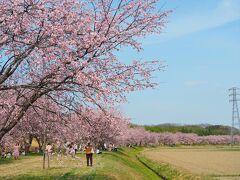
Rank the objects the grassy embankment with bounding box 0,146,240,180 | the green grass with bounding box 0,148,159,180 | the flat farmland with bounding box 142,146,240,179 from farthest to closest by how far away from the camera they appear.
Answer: the flat farmland with bounding box 142,146,240,179 → the grassy embankment with bounding box 0,146,240,180 → the green grass with bounding box 0,148,159,180

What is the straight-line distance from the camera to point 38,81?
16531 millimetres

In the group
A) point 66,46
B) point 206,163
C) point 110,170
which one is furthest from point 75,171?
point 206,163

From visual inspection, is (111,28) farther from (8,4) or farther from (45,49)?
(8,4)

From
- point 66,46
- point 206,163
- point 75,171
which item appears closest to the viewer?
point 66,46

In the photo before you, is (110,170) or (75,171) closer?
(75,171)

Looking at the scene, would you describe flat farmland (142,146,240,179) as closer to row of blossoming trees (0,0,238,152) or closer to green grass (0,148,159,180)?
green grass (0,148,159,180)

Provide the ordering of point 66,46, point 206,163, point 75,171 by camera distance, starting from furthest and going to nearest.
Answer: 1. point 206,163
2. point 75,171
3. point 66,46

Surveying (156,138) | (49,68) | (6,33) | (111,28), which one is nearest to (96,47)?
(111,28)

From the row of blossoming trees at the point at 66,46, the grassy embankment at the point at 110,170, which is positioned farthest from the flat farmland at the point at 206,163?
the row of blossoming trees at the point at 66,46

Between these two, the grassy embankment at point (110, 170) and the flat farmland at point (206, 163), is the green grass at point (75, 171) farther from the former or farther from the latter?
the flat farmland at point (206, 163)

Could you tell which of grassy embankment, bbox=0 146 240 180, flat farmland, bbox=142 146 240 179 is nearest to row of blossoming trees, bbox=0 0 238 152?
grassy embankment, bbox=0 146 240 180

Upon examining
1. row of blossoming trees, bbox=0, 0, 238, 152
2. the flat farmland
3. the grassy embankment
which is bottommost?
the flat farmland

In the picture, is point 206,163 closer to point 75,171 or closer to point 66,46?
point 75,171

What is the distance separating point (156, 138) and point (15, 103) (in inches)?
6654
